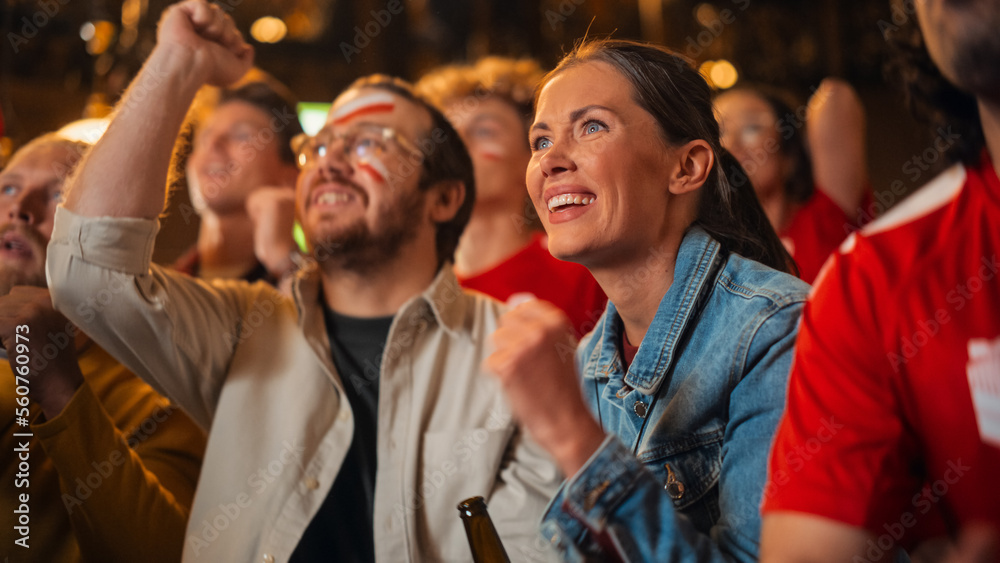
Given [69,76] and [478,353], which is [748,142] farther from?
[69,76]

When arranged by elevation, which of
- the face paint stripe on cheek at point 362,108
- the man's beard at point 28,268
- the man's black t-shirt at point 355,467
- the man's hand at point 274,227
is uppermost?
the face paint stripe on cheek at point 362,108

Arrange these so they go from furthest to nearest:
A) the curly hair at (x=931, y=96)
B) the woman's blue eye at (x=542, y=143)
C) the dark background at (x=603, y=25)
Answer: the dark background at (x=603, y=25), the woman's blue eye at (x=542, y=143), the curly hair at (x=931, y=96)

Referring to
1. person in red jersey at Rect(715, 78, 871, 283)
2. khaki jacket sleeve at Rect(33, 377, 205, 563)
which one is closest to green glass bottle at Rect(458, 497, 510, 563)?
khaki jacket sleeve at Rect(33, 377, 205, 563)

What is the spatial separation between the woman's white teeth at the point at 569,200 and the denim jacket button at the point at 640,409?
24 cm

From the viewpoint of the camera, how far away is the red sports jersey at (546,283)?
1.63 m

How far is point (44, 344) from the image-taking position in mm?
1066

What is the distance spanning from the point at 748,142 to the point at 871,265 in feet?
4.52

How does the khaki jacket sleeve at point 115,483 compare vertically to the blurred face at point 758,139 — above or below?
below

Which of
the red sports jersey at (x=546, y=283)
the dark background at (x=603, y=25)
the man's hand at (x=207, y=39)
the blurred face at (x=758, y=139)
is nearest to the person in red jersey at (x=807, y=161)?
the blurred face at (x=758, y=139)

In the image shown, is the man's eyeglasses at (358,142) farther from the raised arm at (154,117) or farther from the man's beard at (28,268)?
the man's beard at (28,268)

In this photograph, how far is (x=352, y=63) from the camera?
4.92 meters

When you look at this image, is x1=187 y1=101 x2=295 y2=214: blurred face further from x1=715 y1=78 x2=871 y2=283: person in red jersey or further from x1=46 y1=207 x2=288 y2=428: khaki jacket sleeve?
x1=715 y1=78 x2=871 y2=283: person in red jersey

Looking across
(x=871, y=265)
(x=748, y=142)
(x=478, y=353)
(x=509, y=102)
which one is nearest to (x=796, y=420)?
(x=871, y=265)

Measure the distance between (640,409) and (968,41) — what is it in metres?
0.49
